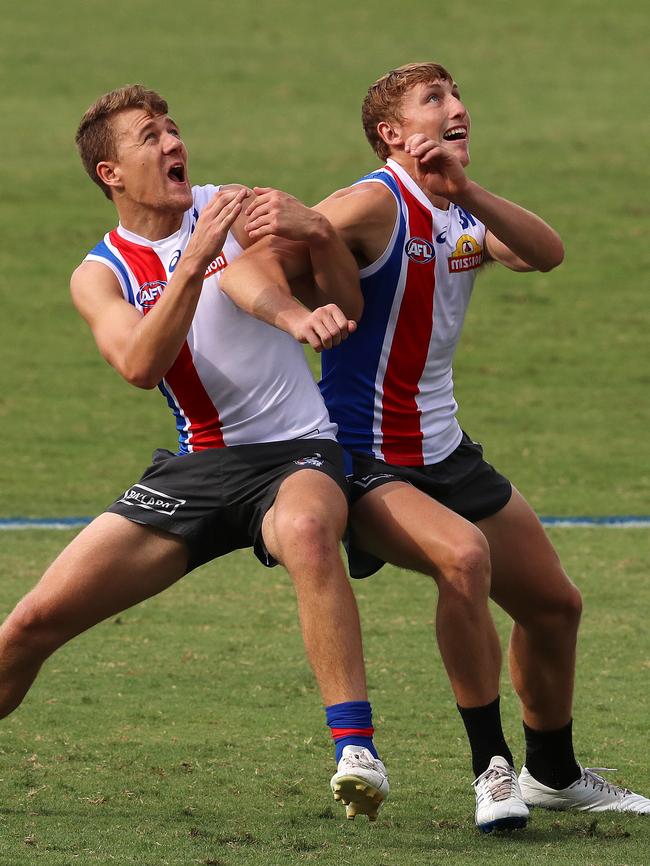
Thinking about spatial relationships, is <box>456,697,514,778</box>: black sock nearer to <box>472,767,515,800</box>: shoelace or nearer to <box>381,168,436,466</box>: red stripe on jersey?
<box>472,767,515,800</box>: shoelace

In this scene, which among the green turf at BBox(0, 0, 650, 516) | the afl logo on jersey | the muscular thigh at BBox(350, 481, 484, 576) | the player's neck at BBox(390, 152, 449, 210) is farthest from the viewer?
the green turf at BBox(0, 0, 650, 516)

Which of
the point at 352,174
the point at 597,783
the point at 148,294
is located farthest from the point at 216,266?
the point at 352,174

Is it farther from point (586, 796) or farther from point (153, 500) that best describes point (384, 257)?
point (586, 796)

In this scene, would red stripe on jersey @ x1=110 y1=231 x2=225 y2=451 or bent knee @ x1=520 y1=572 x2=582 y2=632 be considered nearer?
red stripe on jersey @ x1=110 y1=231 x2=225 y2=451

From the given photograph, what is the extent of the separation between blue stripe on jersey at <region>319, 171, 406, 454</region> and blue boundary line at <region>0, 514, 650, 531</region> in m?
5.63

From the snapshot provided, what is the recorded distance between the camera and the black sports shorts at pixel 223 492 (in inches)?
198

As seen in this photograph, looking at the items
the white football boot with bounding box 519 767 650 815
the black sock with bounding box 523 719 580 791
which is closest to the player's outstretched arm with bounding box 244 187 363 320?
the black sock with bounding box 523 719 580 791

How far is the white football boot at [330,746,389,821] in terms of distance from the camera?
443 centimetres

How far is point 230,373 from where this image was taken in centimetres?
520

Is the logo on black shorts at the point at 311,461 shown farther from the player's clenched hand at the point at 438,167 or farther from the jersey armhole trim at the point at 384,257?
the player's clenched hand at the point at 438,167

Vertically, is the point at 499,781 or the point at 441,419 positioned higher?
the point at 441,419

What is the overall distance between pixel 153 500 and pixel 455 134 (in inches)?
63.3

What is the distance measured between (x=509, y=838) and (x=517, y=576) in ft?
2.80

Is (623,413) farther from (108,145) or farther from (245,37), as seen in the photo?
(245,37)
